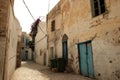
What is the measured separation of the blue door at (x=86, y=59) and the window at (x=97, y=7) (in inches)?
72.0

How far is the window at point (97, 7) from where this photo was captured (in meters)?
6.92

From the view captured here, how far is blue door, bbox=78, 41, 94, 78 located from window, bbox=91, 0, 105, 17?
1.83 metres

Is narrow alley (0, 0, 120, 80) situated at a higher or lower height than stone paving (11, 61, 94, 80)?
higher

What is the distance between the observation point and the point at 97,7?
7.28 metres

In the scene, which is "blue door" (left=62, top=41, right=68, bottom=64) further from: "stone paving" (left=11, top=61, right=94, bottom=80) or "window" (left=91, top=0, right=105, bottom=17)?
"window" (left=91, top=0, right=105, bottom=17)

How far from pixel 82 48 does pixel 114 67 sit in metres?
2.94

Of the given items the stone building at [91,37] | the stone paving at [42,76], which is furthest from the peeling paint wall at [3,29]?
the stone building at [91,37]

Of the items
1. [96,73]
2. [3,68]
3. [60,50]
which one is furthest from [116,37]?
[60,50]

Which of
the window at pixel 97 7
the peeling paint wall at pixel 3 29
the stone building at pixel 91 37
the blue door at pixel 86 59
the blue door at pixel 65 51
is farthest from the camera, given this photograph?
the blue door at pixel 65 51

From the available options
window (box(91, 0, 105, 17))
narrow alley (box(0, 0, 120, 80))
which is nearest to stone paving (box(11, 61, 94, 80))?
narrow alley (box(0, 0, 120, 80))

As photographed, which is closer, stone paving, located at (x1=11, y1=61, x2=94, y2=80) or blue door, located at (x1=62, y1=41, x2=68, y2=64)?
stone paving, located at (x1=11, y1=61, x2=94, y2=80)

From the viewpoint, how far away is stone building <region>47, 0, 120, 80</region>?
5902 mm

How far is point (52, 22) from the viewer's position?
1410cm

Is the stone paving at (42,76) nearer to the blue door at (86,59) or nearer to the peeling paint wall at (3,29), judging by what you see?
the blue door at (86,59)
